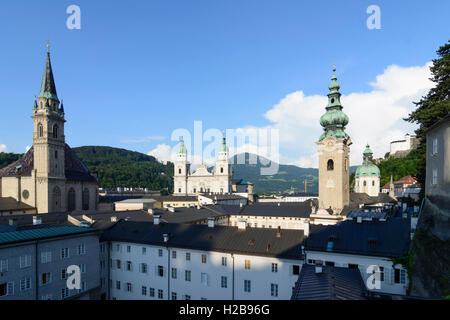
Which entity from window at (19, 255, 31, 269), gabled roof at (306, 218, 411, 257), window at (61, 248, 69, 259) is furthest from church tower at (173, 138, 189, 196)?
gabled roof at (306, 218, 411, 257)

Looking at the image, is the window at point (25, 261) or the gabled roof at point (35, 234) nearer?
the gabled roof at point (35, 234)

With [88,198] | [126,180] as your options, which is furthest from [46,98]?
[126,180]

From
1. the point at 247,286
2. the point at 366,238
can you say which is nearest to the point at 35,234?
the point at 247,286

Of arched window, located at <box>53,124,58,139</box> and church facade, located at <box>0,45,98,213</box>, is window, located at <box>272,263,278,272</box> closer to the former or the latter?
church facade, located at <box>0,45,98,213</box>

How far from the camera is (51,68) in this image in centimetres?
6762

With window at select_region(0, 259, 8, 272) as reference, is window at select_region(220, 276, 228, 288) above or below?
below

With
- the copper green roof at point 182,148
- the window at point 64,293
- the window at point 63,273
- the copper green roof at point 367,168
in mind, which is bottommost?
the window at point 64,293

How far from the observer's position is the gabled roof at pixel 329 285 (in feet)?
48.1

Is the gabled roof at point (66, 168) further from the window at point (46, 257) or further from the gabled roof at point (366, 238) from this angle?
the gabled roof at point (366, 238)

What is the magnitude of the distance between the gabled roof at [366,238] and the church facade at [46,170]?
2253 inches

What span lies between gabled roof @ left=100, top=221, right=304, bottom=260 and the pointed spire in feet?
147

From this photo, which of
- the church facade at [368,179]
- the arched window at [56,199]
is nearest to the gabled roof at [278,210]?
the arched window at [56,199]

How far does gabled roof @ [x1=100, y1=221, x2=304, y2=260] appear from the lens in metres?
27.1

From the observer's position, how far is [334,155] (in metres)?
55.7
